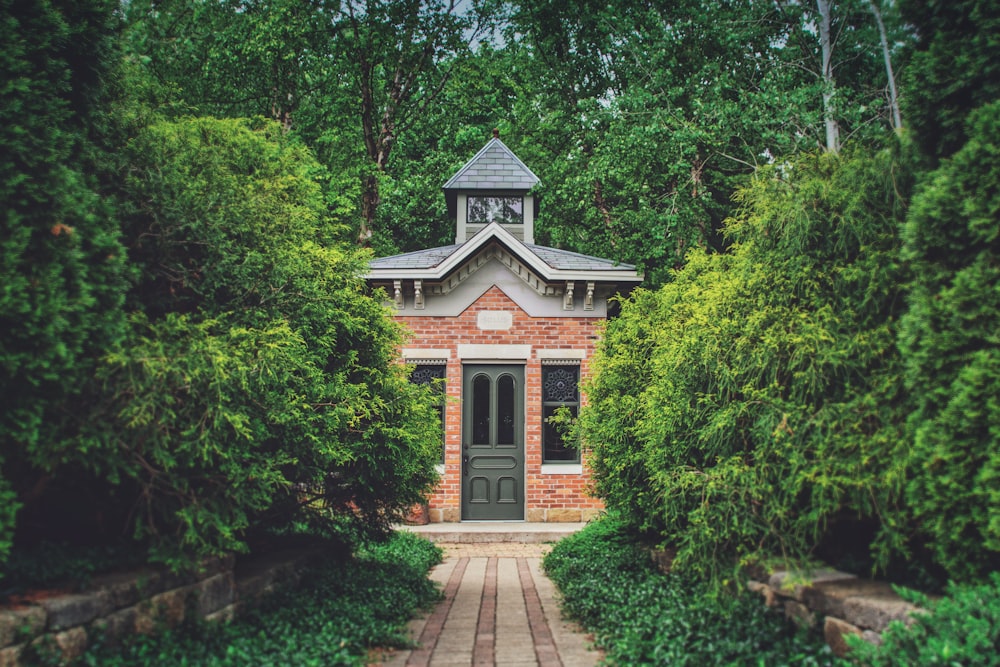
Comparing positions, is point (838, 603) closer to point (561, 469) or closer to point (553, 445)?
point (561, 469)

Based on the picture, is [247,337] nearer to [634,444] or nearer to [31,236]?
[31,236]

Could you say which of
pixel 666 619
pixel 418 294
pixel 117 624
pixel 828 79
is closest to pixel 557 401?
pixel 418 294

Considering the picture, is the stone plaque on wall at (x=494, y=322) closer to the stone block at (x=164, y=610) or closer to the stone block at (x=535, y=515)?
the stone block at (x=535, y=515)

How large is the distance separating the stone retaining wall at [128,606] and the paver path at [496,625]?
127cm

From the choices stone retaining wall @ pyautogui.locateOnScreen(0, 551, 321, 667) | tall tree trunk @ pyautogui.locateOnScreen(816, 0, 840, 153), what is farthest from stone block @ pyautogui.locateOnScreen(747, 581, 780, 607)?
tall tree trunk @ pyautogui.locateOnScreen(816, 0, 840, 153)

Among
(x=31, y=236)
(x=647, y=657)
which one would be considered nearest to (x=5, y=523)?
(x=31, y=236)

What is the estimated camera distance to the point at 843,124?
44.7 ft

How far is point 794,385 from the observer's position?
459cm

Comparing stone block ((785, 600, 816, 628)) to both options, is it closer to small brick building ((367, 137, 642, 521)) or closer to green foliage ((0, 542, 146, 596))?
green foliage ((0, 542, 146, 596))

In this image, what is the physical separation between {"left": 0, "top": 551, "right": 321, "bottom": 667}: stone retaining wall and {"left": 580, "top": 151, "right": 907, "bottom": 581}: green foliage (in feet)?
10.6

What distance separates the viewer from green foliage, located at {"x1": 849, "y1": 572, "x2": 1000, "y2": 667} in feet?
9.66

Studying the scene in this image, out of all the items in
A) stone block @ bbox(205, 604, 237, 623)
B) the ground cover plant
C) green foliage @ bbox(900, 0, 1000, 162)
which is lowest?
the ground cover plant

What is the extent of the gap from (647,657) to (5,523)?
12.6ft

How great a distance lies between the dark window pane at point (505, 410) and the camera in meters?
12.1
